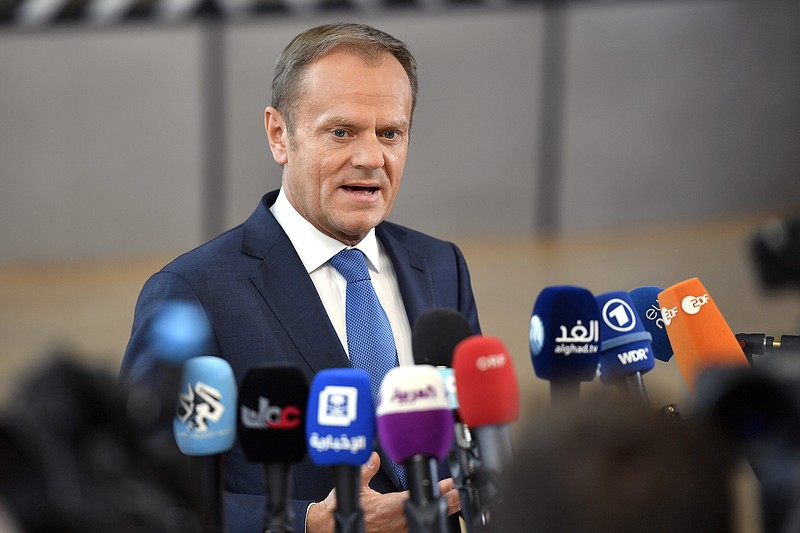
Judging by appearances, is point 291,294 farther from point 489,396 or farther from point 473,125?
point 473,125

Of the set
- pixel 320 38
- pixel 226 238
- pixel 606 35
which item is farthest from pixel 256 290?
pixel 606 35

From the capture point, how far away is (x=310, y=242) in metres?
2.09

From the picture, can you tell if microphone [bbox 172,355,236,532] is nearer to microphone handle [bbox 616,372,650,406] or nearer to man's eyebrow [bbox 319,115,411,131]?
microphone handle [bbox 616,372,650,406]

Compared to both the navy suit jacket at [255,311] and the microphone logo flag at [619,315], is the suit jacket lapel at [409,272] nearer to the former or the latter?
the navy suit jacket at [255,311]

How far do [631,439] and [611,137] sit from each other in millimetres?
9179

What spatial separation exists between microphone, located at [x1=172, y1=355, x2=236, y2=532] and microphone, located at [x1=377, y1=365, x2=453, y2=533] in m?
0.18

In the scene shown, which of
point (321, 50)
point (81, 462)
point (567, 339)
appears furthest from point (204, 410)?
point (321, 50)

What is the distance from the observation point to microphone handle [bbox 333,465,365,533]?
1185 mm

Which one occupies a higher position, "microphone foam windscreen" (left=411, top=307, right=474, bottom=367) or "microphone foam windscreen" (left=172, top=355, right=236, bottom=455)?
"microphone foam windscreen" (left=411, top=307, right=474, bottom=367)

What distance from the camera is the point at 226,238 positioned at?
2.10 metres

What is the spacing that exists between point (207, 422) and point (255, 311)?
772 millimetres

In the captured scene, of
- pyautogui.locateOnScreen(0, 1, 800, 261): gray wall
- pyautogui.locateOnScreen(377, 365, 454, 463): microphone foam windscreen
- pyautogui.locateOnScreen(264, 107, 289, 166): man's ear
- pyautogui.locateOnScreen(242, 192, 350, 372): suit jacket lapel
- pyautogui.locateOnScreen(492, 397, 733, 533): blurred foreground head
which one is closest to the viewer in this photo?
pyautogui.locateOnScreen(492, 397, 733, 533): blurred foreground head

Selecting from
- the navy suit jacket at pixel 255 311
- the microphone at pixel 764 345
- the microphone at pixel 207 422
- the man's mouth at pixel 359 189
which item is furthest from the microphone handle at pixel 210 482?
the man's mouth at pixel 359 189

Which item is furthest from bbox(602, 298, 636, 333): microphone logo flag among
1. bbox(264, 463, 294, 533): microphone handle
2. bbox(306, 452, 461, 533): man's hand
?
bbox(264, 463, 294, 533): microphone handle
